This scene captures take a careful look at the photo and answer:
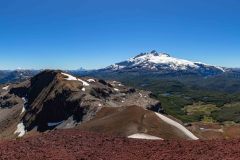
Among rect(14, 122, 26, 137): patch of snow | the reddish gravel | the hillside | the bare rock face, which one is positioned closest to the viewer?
the reddish gravel

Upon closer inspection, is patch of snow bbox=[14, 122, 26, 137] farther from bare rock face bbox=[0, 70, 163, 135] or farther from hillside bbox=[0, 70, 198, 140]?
bare rock face bbox=[0, 70, 163, 135]

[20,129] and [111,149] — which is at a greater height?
[111,149]

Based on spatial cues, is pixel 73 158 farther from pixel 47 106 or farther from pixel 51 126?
pixel 47 106

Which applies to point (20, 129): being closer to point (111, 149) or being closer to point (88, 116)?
point (88, 116)

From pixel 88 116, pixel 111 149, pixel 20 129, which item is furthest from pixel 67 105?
pixel 111 149

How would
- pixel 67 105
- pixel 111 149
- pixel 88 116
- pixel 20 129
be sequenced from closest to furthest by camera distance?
pixel 111 149 → pixel 88 116 → pixel 67 105 → pixel 20 129

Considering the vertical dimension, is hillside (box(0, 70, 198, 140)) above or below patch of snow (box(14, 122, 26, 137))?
above

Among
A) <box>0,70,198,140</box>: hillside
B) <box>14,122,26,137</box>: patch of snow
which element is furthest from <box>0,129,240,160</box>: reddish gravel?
<box>14,122,26,137</box>: patch of snow


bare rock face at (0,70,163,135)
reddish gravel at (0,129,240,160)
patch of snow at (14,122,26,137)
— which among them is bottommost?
patch of snow at (14,122,26,137)

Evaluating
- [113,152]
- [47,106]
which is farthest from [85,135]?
[47,106]
